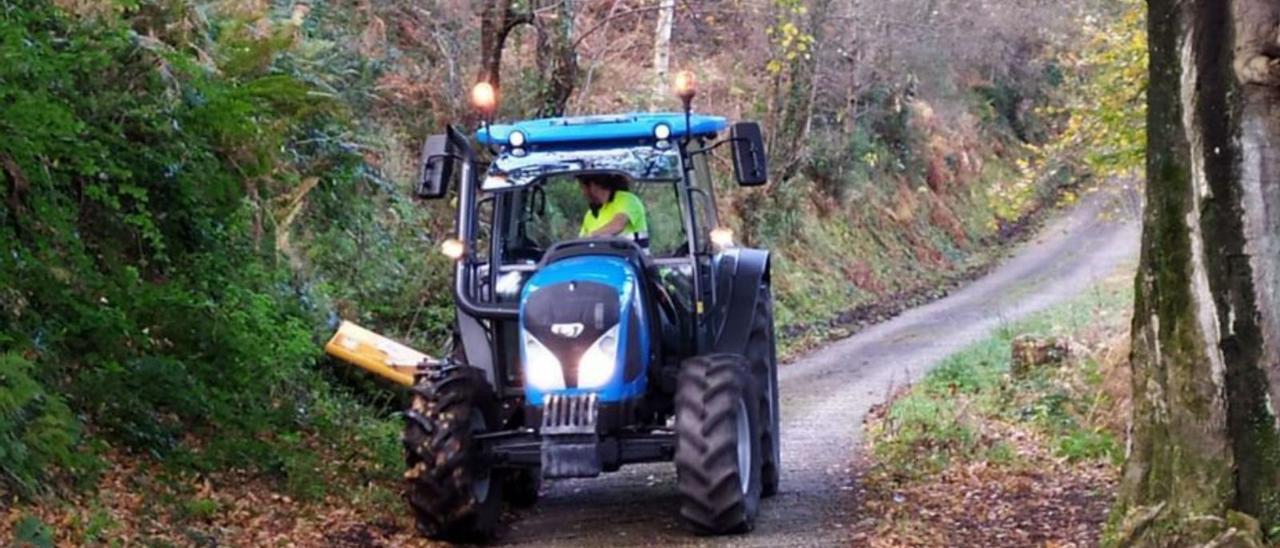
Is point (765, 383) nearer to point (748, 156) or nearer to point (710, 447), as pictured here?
point (748, 156)

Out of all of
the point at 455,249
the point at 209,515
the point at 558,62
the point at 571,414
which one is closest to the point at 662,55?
the point at 558,62

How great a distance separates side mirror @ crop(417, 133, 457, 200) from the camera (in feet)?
30.2

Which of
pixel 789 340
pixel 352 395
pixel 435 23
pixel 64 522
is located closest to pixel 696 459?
pixel 64 522

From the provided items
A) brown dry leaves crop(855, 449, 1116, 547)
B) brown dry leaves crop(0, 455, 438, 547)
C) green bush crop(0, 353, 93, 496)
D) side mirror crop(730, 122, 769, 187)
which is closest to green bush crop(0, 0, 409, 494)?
green bush crop(0, 353, 93, 496)

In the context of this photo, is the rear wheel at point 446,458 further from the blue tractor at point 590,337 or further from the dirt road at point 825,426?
the dirt road at point 825,426

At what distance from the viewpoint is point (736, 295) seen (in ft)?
33.8

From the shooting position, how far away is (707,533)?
8.74 meters

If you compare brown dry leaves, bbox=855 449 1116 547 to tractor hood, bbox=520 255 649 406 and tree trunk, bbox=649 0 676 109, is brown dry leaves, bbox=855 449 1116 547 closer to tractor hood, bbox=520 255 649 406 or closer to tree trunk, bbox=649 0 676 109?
tractor hood, bbox=520 255 649 406

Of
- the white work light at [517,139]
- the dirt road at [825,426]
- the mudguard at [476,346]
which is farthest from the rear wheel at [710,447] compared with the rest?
the white work light at [517,139]

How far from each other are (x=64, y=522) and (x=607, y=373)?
2.88m

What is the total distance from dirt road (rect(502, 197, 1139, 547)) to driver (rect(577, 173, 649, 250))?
1718 millimetres

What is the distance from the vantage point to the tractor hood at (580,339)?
28.7 ft

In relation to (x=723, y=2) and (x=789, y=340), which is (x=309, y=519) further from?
(x=723, y=2)

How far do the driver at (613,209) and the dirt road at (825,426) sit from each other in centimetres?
172
